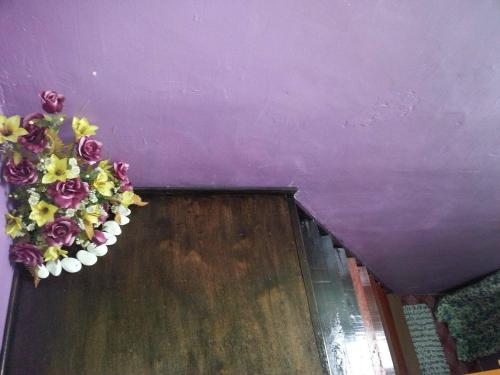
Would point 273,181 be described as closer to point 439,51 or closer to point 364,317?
point 439,51

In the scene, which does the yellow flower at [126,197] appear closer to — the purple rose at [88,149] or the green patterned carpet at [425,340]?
the purple rose at [88,149]

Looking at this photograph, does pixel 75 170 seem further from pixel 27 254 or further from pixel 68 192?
pixel 27 254

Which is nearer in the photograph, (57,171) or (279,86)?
(57,171)

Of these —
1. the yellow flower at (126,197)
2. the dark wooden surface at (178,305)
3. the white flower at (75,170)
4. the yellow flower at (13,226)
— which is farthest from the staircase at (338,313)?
the yellow flower at (13,226)

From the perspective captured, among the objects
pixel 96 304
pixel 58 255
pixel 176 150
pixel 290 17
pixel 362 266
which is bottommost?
pixel 96 304

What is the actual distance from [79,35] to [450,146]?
5.64 feet

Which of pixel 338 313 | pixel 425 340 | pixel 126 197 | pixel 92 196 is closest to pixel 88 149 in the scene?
pixel 92 196

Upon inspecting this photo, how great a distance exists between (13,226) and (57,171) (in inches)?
10.7

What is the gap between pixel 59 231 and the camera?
145 centimetres

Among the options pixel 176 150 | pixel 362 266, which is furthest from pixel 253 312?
pixel 362 266

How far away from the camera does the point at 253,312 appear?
1.74 m

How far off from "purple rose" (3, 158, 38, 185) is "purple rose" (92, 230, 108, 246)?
1.00 ft

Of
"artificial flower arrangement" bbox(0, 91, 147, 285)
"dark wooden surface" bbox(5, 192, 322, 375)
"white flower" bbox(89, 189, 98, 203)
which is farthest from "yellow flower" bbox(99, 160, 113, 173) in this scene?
"dark wooden surface" bbox(5, 192, 322, 375)

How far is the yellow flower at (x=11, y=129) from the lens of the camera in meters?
1.36
